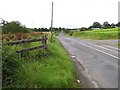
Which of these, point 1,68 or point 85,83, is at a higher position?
point 1,68

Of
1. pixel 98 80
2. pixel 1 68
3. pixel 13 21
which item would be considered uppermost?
pixel 13 21

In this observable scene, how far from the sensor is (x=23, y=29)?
3962cm

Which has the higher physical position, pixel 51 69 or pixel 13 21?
pixel 13 21

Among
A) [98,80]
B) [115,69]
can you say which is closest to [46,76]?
[98,80]

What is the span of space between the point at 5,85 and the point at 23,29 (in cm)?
3214

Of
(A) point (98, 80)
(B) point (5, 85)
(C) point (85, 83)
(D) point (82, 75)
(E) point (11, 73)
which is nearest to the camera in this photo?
(B) point (5, 85)

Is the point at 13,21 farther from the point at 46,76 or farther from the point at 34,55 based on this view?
the point at 46,76

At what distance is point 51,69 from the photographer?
35.6 ft

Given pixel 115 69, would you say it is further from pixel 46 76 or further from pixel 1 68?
pixel 1 68

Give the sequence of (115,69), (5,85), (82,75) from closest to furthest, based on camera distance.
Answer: (5,85) → (82,75) → (115,69)

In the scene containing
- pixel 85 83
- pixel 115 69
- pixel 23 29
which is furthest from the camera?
pixel 23 29

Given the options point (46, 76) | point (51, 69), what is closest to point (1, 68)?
point (46, 76)

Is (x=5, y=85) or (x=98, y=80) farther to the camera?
(x=98, y=80)

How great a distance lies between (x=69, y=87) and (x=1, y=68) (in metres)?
2.21
